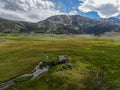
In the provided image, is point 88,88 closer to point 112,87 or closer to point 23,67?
point 112,87

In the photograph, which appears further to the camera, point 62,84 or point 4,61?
point 4,61

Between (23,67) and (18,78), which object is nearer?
(18,78)

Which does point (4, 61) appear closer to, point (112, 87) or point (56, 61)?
point (56, 61)

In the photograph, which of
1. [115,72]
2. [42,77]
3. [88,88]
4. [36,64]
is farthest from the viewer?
[36,64]

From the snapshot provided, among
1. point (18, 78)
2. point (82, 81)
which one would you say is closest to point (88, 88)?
point (82, 81)

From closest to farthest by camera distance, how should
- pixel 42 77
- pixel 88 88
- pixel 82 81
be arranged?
pixel 88 88, pixel 82 81, pixel 42 77

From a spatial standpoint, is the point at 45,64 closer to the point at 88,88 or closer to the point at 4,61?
the point at 4,61

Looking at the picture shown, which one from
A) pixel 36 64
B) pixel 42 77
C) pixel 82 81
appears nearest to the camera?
pixel 82 81

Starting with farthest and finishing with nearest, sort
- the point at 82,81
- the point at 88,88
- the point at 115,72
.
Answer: the point at 115,72 < the point at 82,81 < the point at 88,88

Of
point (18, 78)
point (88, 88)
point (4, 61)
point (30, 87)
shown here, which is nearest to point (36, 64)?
point (4, 61)
